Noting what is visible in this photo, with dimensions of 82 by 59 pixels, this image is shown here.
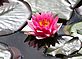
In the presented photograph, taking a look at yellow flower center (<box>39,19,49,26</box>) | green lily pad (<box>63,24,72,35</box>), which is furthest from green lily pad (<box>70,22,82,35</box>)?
yellow flower center (<box>39,19,49,26</box>)

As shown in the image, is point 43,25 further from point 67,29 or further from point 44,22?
point 67,29

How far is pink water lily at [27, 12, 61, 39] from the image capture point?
1.27 meters

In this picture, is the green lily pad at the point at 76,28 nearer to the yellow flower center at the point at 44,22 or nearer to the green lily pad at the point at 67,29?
the green lily pad at the point at 67,29

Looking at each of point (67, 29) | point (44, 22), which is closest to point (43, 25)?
point (44, 22)

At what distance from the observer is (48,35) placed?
129 centimetres

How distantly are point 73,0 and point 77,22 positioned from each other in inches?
6.5

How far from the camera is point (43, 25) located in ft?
4.18

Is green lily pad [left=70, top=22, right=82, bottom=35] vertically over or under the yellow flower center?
under

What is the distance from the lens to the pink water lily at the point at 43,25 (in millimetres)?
1272

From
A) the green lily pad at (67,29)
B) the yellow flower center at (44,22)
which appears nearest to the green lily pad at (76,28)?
the green lily pad at (67,29)

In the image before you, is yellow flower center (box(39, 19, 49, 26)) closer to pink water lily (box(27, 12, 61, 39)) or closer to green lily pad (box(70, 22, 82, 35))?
pink water lily (box(27, 12, 61, 39))

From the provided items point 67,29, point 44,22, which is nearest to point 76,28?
point 67,29

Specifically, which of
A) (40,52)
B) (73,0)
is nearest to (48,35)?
(40,52)

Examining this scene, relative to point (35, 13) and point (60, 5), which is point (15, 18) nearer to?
point (35, 13)
